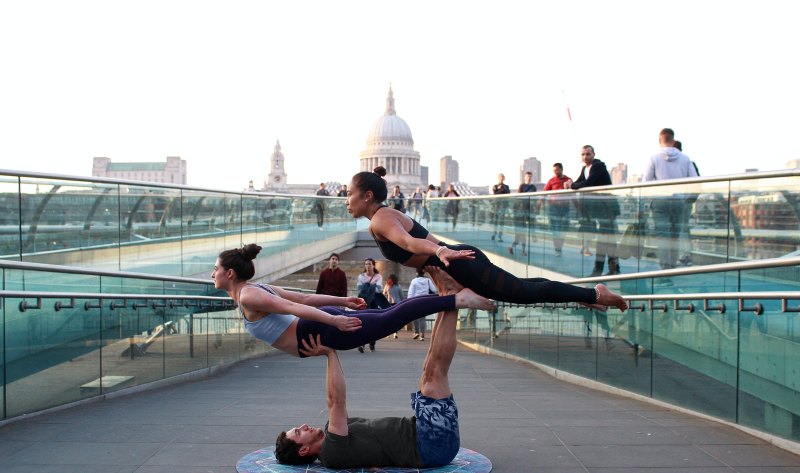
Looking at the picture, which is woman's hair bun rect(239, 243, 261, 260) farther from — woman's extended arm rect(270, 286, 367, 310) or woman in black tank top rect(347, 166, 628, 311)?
woman in black tank top rect(347, 166, 628, 311)

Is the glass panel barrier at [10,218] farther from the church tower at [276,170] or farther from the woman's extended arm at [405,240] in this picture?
the church tower at [276,170]

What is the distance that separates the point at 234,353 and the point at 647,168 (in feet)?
18.2

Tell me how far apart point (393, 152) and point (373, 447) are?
130990mm

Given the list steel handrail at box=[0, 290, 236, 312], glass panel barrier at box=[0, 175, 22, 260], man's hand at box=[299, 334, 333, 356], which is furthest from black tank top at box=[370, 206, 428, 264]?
glass panel barrier at box=[0, 175, 22, 260]

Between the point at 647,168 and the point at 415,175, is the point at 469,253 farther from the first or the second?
the point at 415,175

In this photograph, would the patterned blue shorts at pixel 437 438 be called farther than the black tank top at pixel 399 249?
No

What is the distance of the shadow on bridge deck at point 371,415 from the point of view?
5297mm

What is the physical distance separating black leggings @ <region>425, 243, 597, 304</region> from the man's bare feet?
0.09 m

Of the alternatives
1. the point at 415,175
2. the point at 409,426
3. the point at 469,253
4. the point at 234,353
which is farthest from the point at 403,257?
the point at 415,175

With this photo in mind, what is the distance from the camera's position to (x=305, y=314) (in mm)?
5434

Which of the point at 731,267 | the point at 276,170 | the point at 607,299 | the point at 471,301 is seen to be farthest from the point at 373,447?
the point at 276,170


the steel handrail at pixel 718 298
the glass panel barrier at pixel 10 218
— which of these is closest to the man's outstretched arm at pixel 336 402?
the steel handrail at pixel 718 298

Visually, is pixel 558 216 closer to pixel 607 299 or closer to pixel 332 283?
pixel 332 283

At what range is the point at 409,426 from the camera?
214 inches
